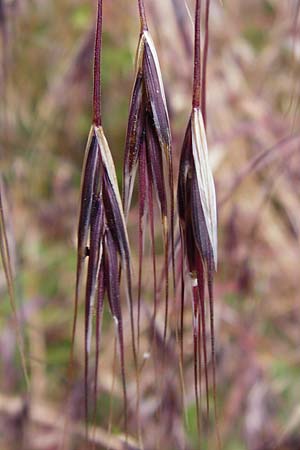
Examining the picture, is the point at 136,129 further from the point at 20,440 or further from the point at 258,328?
the point at 258,328

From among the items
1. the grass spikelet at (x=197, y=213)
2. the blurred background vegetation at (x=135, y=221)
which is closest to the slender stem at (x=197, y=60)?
the grass spikelet at (x=197, y=213)

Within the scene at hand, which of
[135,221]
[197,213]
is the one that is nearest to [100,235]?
[197,213]

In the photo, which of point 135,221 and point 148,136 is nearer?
point 148,136

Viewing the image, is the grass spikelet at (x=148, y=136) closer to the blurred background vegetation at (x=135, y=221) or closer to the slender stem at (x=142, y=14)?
the slender stem at (x=142, y=14)

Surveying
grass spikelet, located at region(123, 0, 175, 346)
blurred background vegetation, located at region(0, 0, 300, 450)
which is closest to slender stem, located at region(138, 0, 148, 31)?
grass spikelet, located at region(123, 0, 175, 346)

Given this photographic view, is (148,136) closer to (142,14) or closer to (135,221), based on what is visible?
(142,14)

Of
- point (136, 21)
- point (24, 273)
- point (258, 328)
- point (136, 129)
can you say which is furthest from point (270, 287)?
point (136, 129)

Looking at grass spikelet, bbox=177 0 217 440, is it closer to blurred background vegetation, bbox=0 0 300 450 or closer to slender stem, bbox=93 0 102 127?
slender stem, bbox=93 0 102 127

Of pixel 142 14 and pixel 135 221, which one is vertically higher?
pixel 142 14
